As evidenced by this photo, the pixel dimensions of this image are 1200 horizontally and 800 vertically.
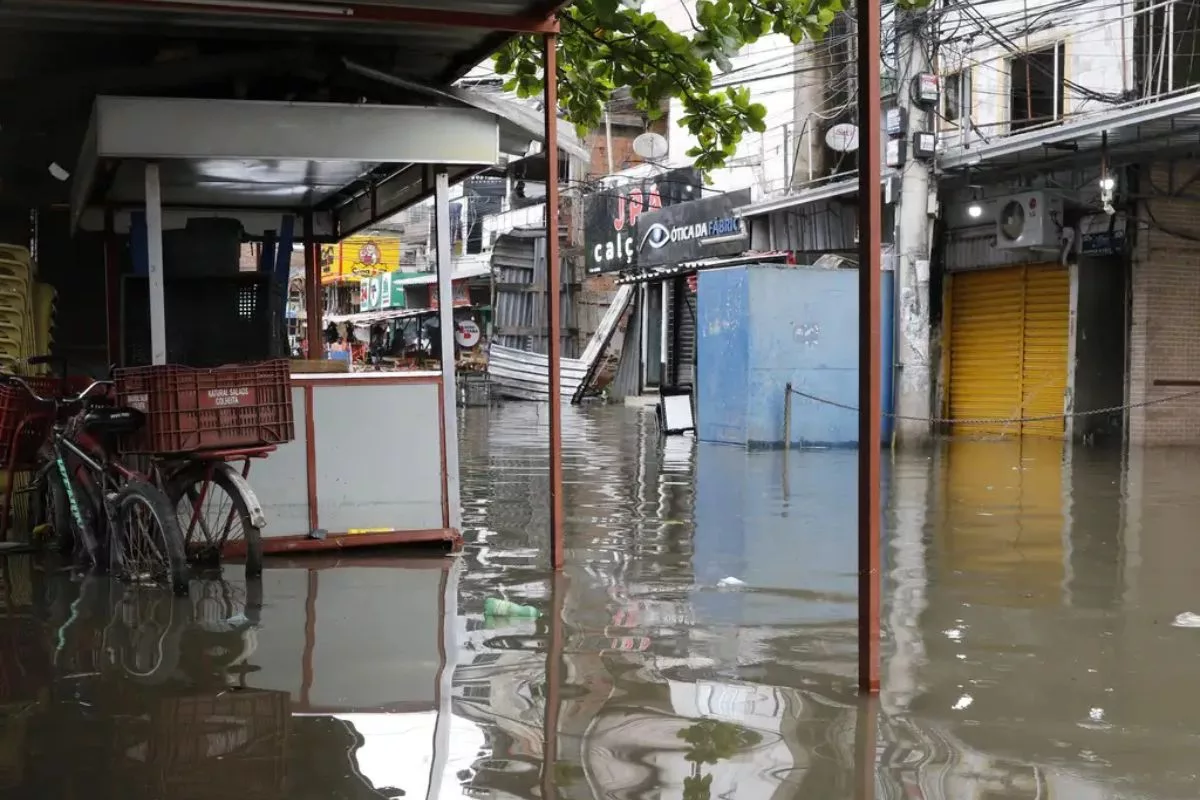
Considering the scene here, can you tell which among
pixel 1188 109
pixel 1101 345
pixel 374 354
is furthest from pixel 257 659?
pixel 374 354

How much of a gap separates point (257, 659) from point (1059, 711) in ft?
10.8

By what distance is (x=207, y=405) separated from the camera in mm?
6629

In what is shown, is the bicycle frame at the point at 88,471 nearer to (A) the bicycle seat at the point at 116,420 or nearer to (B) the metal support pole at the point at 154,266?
(A) the bicycle seat at the point at 116,420

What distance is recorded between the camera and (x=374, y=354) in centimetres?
3522

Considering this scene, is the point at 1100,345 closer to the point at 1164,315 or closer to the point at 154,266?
the point at 1164,315

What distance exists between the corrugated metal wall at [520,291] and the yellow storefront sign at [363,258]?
8254 millimetres

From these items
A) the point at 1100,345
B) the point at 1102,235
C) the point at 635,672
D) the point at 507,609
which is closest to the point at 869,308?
the point at 635,672

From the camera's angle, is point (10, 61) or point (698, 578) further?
point (10, 61)

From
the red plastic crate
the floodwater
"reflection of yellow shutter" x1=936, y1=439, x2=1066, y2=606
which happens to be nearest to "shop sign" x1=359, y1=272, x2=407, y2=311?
"reflection of yellow shutter" x1=936, y1=439, x2=1066, y2=606

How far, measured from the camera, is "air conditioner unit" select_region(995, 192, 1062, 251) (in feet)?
54.1

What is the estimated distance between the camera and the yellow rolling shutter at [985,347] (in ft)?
61.7

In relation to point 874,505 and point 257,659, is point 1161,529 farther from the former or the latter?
point 257,659

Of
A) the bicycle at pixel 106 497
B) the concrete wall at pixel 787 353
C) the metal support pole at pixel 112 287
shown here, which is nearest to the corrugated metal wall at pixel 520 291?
the concrete wall at pixel 787 353

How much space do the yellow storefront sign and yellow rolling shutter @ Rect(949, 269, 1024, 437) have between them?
2446 cm
